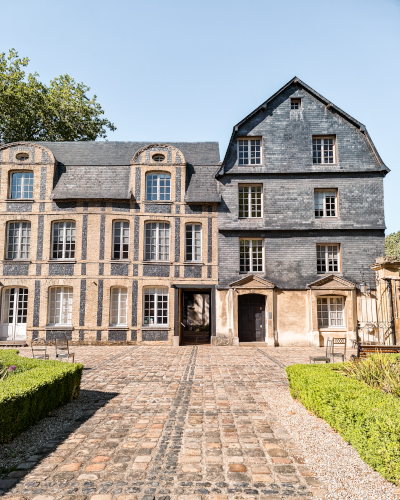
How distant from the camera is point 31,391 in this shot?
22.6ft

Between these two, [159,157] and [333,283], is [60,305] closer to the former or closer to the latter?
[159,157]

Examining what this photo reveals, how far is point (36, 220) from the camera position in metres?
21.1

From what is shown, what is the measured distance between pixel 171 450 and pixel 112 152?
20.0m

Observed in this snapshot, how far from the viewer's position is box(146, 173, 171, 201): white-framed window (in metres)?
21.6

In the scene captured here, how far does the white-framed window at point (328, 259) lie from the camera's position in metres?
21.0

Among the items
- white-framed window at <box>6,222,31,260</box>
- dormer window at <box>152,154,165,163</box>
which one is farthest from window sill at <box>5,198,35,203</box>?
dormer window at <box>152,154,165,163</box>

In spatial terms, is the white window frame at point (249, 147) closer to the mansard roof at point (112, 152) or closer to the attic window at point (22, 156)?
the mansard roof at point (112, 152)

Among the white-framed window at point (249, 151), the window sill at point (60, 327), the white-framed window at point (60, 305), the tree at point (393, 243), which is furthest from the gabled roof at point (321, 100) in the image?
the tree at point (393, 243)

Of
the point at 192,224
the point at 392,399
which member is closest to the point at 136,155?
the point at 192,224

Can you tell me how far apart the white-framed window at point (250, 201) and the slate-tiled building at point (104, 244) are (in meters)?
1.53

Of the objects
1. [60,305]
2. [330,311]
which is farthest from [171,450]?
[330,311]

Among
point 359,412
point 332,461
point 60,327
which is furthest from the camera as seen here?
point 60,327

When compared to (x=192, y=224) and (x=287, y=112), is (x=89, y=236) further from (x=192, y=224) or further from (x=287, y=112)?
(x=287, y=112)

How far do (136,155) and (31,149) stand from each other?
5.81 metres
